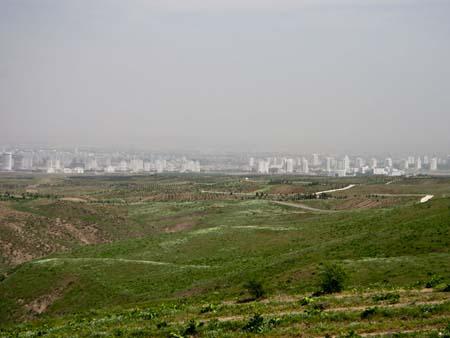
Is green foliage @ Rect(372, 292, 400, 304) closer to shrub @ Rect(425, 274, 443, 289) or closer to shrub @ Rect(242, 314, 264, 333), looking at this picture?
shrub @ Rect(425, 274, 443, 289)

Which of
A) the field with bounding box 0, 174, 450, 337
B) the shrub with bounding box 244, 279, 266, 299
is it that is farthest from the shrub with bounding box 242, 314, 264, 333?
the shrub with bounding box 244, 279, 266, 299

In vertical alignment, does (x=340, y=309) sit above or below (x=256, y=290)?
above

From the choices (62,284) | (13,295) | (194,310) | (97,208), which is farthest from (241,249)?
(97,208)

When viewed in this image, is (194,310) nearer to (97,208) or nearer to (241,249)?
(241,249)

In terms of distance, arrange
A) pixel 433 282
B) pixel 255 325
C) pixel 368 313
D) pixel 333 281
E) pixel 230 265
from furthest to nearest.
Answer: pixel 230 265
pixel 333 281
pixel 433 282
pixel 368 313
pixel 255 325

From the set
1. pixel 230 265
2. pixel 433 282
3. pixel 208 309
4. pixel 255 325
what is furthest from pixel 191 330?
pixel 230 265

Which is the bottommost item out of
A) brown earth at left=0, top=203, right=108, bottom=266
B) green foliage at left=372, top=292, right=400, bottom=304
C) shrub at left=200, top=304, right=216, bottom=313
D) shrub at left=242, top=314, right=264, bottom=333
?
brown earth at left=0, top=203, right=108, bottom=266

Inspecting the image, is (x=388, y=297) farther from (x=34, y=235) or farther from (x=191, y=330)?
(x=34, y=235)

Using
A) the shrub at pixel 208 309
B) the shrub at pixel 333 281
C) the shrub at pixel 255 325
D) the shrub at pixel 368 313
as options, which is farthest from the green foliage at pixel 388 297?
the shrub at pixel 208 309

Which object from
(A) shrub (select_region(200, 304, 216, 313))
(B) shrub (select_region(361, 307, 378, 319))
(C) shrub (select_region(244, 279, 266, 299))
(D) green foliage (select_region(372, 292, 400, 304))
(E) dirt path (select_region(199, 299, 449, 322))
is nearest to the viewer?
(B) shrub (select_region(361, 307, 378, 319))
